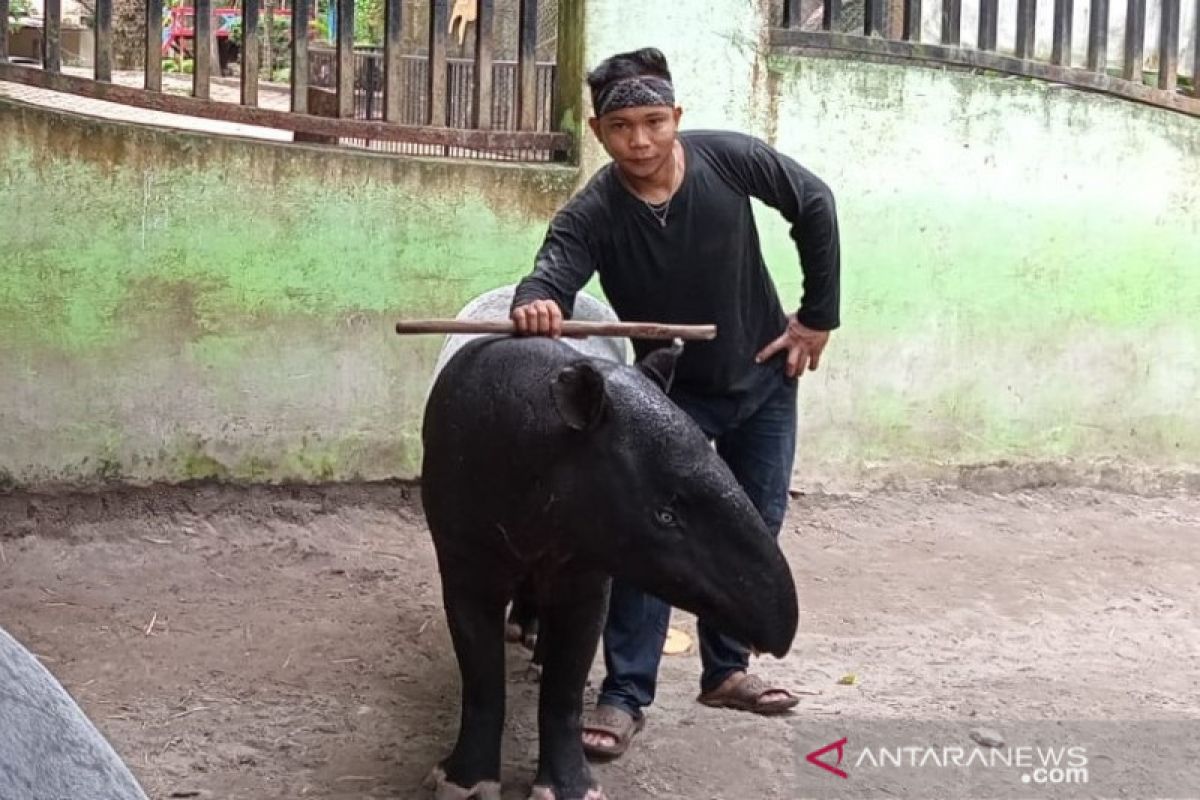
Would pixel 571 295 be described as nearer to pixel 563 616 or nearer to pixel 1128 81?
pixel 563 616

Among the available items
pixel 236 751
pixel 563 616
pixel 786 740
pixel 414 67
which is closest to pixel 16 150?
pixel 414 67

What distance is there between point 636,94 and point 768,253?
8.56 ft

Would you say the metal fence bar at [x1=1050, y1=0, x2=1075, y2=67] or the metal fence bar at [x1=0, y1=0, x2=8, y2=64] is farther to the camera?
the metal fence bar at [x1=1050, y1=0, x2=1075, y2=67]

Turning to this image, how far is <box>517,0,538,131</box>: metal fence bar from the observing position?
589 centimetres

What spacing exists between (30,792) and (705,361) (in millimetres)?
3141

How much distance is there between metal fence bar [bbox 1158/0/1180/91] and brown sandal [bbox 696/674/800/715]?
3849mm

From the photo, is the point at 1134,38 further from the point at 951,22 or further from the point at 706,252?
the point at 706,252

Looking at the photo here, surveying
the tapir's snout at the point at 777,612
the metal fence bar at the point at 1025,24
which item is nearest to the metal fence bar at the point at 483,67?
the metal fence bar at the point at 1025,24

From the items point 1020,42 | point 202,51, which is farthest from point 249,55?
point 1020,42

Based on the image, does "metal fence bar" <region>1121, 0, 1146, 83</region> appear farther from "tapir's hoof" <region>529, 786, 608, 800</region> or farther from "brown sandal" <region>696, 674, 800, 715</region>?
"tapir's hoof" <region>529, 786, 608, 800</region>

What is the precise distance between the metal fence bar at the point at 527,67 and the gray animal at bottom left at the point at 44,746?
496 centimetres

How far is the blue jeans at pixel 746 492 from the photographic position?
13.8ft

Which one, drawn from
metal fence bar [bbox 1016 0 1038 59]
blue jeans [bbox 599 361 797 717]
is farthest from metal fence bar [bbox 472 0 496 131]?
metal fence bar [bbox 1016 0 1038 59]

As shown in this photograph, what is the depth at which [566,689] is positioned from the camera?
371 cm
